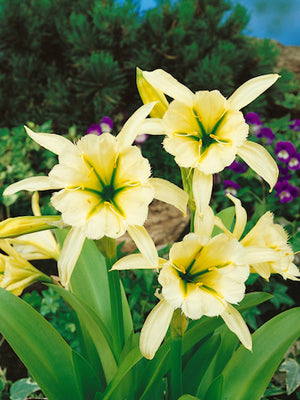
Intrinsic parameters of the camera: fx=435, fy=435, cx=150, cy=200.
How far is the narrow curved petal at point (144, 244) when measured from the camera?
2.71ft

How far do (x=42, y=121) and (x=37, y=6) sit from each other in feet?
3.17

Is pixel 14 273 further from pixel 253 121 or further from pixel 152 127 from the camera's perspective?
pixel 253 121

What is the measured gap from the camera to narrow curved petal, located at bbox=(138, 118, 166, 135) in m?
0.89

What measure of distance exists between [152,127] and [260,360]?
699 millimetres

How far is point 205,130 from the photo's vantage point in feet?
3.05

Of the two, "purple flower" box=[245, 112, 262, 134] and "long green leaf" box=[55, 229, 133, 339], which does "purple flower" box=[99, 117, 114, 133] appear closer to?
"purple flower" box=[245, 112, 262, 134]

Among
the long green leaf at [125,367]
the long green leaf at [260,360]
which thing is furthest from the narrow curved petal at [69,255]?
the long green leaf at [260,360]

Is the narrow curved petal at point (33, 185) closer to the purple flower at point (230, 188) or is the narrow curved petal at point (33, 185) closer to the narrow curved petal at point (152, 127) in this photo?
the narrow curved petal at point (152, 127)

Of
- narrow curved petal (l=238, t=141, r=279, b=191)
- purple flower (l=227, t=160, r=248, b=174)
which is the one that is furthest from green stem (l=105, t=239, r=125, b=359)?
purple flower (l=227, t=160, r=248, b=174)

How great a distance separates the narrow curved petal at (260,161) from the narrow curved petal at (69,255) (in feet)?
1.22

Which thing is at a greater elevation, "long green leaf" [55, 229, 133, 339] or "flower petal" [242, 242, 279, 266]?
"flower petal" [242, 242, 279, 266]

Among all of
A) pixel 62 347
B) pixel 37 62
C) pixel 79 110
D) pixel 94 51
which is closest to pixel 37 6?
pixel 37 62

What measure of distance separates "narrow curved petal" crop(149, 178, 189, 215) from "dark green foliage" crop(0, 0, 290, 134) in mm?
2384

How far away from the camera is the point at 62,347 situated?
A: 1124 millimetres
